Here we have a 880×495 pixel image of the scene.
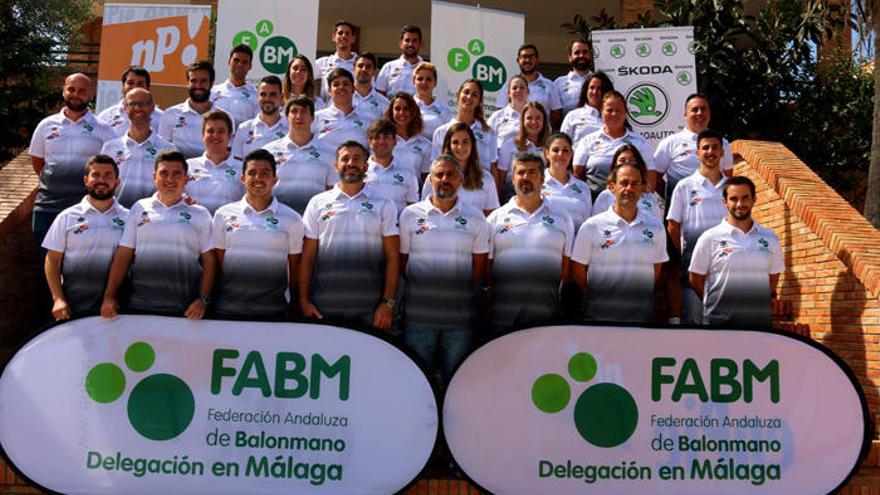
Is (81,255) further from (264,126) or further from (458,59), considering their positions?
(458,59)

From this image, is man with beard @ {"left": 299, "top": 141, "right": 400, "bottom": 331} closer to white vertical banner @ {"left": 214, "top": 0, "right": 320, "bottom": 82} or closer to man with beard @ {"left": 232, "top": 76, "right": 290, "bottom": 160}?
man with beard @ {"left": 232, "top": 76, "right": 290, "bottom": 160}

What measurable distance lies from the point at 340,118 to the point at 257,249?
2.55m

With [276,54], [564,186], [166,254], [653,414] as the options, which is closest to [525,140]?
[564,186]

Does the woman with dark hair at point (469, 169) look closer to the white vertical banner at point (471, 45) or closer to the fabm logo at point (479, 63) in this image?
the white vertical banner at point (471, 45)

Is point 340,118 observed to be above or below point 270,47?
below

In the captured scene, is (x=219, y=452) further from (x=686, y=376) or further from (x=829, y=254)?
(x=829, y=254)

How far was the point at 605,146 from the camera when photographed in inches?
280

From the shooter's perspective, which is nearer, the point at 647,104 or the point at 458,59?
the point at 647,104

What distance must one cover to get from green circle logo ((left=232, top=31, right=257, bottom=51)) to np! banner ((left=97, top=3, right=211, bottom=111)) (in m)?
0.37

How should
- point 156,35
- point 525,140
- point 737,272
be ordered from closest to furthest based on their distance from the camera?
point 737,272 < point 525,140 < point 156,35

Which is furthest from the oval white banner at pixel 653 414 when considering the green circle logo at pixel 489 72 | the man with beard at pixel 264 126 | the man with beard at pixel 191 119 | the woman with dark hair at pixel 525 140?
the green circle logo at pixel 489 72

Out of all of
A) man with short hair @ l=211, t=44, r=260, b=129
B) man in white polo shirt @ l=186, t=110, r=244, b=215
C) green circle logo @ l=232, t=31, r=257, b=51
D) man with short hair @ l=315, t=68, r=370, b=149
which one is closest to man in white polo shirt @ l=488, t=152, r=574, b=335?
man in white polo shirt @ l=186, t=110, r=244, b=215

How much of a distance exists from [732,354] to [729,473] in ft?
2.20

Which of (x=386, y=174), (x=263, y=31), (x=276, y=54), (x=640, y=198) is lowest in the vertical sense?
(x=640, y=198)
